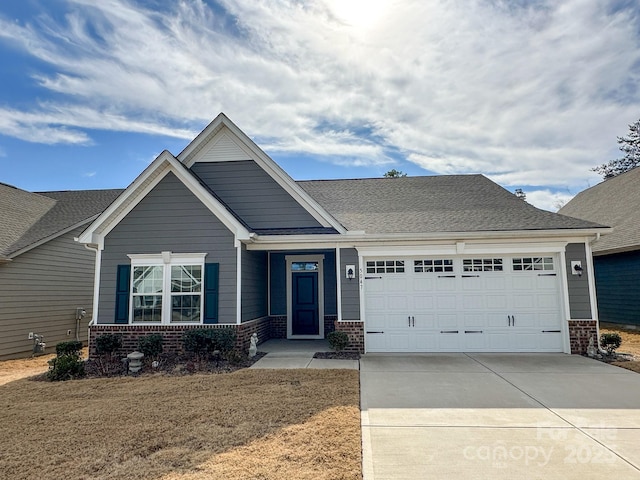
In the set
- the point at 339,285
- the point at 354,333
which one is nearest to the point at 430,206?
the point at 339,285

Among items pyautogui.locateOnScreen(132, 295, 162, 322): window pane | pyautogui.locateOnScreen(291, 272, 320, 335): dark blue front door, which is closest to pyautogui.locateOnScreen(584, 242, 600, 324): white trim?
pyautogui.locateOnScreen(291, 272, 320, 335): dark blue front door

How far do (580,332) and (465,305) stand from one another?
2708mm

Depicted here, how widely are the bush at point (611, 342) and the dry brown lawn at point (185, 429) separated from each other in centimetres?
635

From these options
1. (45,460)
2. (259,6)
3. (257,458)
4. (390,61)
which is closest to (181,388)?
(45,460)

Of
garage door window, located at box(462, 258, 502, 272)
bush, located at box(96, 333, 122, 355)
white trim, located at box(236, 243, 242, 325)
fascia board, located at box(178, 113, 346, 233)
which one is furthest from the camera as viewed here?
fascia board, located at box(178, 113, 346, 233)

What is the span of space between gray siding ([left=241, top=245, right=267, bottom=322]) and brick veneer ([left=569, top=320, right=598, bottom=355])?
8001 millimetres

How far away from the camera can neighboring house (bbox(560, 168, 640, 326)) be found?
13616 mm

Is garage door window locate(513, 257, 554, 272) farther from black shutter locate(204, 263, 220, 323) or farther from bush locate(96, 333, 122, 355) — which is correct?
bush locate(96, 333, 122, 355)

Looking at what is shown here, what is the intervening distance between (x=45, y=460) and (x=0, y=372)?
6.68m

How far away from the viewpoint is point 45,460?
12.9ft

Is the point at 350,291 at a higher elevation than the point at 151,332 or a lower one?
higher

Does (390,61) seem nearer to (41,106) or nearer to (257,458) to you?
(257,458)

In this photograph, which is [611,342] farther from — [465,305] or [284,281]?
[284,281]

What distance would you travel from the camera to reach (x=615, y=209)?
1698 cm
